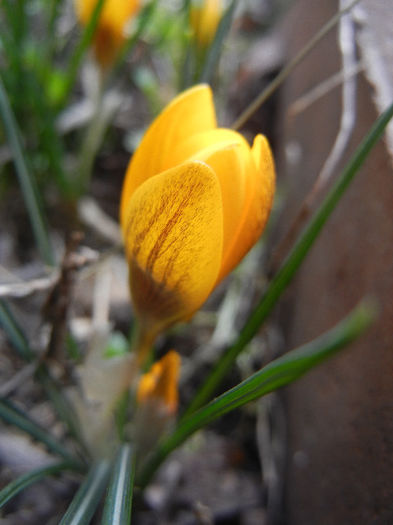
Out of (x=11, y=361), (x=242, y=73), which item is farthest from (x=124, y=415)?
(x=242, y=73)

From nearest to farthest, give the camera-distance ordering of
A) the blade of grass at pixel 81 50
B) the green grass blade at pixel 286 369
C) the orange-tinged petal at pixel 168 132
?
the green grass blade at pixel 286 369
the orange-tinged petal at pixel 168 132
the blade of grass at pixel 81 50

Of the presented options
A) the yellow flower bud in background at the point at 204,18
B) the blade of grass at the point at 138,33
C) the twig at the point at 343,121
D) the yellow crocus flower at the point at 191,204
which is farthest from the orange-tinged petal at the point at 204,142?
the yellow flower bud in background at the point at 204,18

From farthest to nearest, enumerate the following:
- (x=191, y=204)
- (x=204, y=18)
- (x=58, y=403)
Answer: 1. (x=204, y=18)
2. (x=58, y=403)
3. (x=191, y=204)

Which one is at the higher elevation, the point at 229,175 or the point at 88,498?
the point at 229,175

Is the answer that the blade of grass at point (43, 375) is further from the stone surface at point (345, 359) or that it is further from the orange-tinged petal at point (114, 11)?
the orange-tinged petal at point (114, 11)

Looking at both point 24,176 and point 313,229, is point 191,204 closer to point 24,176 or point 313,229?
point 313,229

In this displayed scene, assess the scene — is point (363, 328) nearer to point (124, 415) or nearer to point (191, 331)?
point (124, 415)

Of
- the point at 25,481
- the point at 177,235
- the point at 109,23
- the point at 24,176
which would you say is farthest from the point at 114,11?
the point at 25,481
